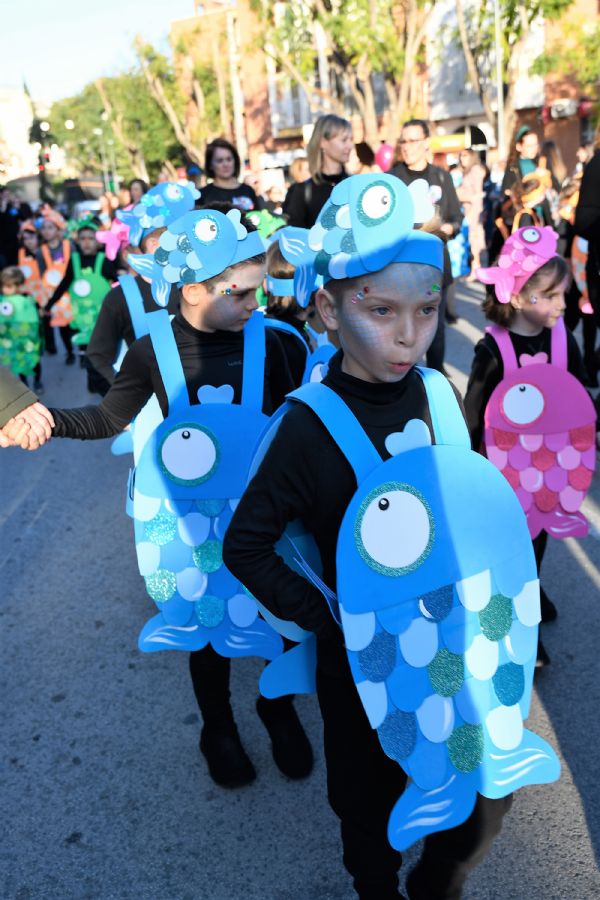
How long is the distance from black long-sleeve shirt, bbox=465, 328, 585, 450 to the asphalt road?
939mm

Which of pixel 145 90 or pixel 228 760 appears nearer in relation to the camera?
pixel 228 760

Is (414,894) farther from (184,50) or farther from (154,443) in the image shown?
(184,50)

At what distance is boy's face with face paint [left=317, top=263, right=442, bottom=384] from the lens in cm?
172

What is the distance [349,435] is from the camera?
175 cm

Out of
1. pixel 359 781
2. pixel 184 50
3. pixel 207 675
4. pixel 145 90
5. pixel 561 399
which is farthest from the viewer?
pixel 145 90

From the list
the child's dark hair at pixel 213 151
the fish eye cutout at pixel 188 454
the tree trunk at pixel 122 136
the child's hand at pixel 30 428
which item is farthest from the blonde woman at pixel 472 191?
the tree trunk at pixel 122 136

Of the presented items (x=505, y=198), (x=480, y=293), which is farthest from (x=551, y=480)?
(x=480, y=293)

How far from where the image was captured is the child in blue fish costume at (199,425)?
258 centimetres

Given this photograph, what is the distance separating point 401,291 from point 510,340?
62.9 inches

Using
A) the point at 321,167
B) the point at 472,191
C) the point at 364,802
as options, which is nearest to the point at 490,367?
the point at 364,802

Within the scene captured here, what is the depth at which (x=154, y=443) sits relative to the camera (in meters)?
2.63

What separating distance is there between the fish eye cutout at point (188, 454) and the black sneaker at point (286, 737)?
2.76 ft

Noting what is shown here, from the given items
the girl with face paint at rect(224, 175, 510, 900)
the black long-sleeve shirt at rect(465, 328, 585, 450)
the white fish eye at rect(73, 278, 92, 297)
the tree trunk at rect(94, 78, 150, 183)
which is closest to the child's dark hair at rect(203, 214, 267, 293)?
the girl with face paint at rect(224, 175, 510, 900)

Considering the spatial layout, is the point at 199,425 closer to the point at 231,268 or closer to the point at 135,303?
the point at 231,268
